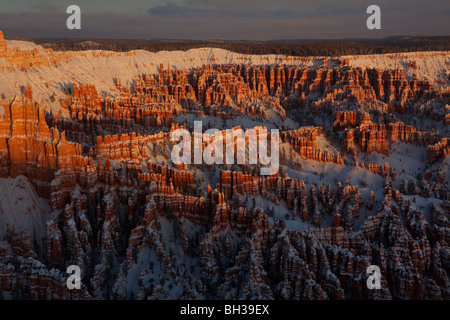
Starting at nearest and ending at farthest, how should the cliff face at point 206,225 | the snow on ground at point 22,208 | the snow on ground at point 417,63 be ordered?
the cliff face at point 206,225, the snow on ground at point 22,208, the snow on ground at point 417,63

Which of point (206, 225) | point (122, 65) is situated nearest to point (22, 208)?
point (206, 225)

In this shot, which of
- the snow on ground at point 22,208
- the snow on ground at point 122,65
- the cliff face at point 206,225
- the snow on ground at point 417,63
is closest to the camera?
the cliff face at point 206,225

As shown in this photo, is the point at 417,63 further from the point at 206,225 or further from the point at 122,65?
the point at 206,225

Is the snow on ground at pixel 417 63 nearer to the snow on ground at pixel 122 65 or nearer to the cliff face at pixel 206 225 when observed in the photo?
the snow on ground at pixel 122 65

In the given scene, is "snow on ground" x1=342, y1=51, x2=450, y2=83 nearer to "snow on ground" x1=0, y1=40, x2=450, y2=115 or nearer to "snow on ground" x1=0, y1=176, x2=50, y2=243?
"snow on ground" x1=0, y1=40, x2=450, y2=115

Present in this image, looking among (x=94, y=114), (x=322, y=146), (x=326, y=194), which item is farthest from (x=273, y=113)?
(x=326, y=194)

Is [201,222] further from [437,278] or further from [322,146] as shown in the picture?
[322,146]

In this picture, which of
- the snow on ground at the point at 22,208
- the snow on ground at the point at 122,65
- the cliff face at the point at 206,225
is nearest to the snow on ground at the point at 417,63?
the snow on ground at the point at 122,65

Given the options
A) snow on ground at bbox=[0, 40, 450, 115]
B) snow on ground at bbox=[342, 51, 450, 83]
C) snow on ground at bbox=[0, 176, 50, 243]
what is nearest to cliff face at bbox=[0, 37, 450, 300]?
snow on ground at bbox=[0, 176, 50, 243]
